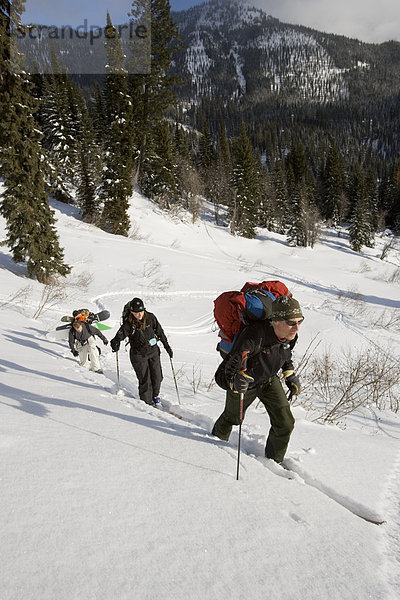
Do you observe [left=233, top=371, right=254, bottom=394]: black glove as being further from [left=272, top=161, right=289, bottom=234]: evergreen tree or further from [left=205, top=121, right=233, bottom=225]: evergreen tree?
[left=272, top=161, right=289, bottom=234]: evergreen tree

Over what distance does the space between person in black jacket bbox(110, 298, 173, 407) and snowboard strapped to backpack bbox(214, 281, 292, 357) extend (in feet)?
7.79

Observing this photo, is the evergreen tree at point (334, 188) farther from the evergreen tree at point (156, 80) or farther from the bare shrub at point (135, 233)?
the bare shrub at point (135, 233)

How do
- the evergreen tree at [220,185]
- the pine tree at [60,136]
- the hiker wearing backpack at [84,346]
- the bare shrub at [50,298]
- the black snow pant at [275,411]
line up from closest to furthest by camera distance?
the black snow pant at [275,411], the hiker wearing backpack at [84,346], the bare shrub at [50,298], the pine tree at [60,136], the evergreen tree at [220,185]

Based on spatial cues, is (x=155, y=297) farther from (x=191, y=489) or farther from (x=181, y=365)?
(x=191, y=489)

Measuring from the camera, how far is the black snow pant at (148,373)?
538 centimetres

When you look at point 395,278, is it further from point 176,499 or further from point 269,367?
point 176,499

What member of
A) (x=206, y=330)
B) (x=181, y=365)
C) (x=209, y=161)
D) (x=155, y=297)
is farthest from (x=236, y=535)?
(x=209, y=161)

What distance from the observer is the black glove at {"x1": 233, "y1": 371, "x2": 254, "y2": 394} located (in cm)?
280

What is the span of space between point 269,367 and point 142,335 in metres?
2.83

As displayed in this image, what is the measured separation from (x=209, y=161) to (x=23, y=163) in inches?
1940

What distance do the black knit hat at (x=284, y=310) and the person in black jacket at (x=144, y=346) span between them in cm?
283

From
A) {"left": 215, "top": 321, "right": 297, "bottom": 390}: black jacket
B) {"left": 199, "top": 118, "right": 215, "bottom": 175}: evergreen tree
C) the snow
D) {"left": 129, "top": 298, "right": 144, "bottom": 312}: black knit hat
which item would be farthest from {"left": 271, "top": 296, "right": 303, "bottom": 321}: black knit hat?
{"left": 199, "top": 118, "right": 215, "bottom": 175}: evergreen tree

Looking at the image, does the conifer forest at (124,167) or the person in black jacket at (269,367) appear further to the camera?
the conifer forest at (124,167)

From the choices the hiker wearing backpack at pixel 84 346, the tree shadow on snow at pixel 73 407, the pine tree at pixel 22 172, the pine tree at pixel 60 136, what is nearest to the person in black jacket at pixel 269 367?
the tree shadow on snow at pixel 73 407
